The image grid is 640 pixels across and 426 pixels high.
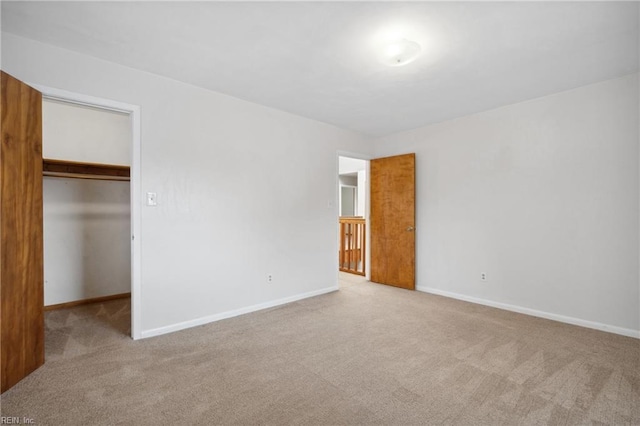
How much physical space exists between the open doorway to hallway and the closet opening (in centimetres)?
324

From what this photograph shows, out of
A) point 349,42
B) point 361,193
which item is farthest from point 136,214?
point 361,193

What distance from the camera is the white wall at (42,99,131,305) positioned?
3.52m

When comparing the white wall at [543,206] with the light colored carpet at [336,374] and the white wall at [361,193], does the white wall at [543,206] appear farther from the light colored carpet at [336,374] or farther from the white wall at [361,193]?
the white wall at [361,193]

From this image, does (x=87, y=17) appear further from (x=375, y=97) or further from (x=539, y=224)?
(x=539, y=224)

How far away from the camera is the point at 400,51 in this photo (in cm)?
223

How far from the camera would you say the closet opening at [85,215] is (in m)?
3.46

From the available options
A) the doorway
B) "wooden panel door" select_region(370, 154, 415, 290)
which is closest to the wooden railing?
the doorway

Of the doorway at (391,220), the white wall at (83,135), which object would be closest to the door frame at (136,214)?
the white wall at (83,135)

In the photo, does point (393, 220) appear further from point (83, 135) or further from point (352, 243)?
point (83, 135)

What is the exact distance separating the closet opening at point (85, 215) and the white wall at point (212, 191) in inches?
35.0

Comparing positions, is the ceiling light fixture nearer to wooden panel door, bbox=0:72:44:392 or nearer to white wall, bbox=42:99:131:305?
wooden panel door, bbox=0:72:44:392

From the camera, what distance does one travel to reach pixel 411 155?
438cm

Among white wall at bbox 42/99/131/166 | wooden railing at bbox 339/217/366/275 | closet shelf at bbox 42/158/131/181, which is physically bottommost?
wooden railing at bbox 339/217/366/275

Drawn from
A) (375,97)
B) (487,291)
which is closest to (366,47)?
(375,97)
